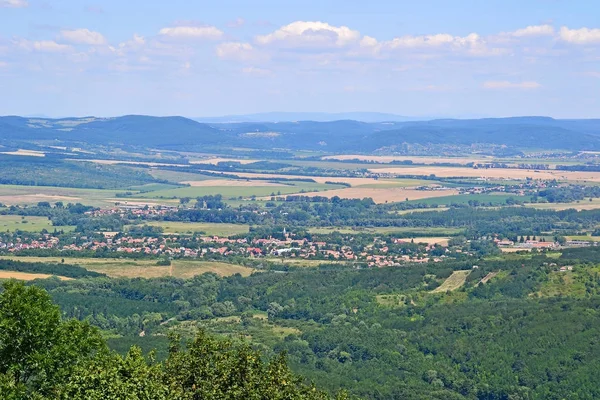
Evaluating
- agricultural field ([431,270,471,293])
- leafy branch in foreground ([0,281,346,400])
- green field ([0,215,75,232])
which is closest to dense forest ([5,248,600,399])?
agricultural field ([431,270,471,293])

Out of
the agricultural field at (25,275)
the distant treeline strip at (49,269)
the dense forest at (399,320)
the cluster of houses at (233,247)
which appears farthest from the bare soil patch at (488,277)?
the agricultural field at (25,275)

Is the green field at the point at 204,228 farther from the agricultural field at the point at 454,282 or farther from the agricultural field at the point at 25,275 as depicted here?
the agricultural field at the point at 454,282

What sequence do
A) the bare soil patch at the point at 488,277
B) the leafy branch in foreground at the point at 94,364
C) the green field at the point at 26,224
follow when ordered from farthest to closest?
1. the green field at the point at 26,224
2. the bare soil patch at the point at 488,277
3. the leafy branch in foreground at the point at 94,364

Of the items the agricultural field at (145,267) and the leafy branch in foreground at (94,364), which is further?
the agricultural field at (145,267)

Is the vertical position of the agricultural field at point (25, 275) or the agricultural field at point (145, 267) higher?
the agricultural field at point (25, 275)

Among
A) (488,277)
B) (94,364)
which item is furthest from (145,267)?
(94,364)

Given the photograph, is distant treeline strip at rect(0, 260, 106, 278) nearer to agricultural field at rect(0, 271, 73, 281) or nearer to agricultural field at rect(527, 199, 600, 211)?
agricultural field at rect(0, 271, 73, 281)

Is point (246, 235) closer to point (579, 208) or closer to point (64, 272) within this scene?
point (64, 272)
